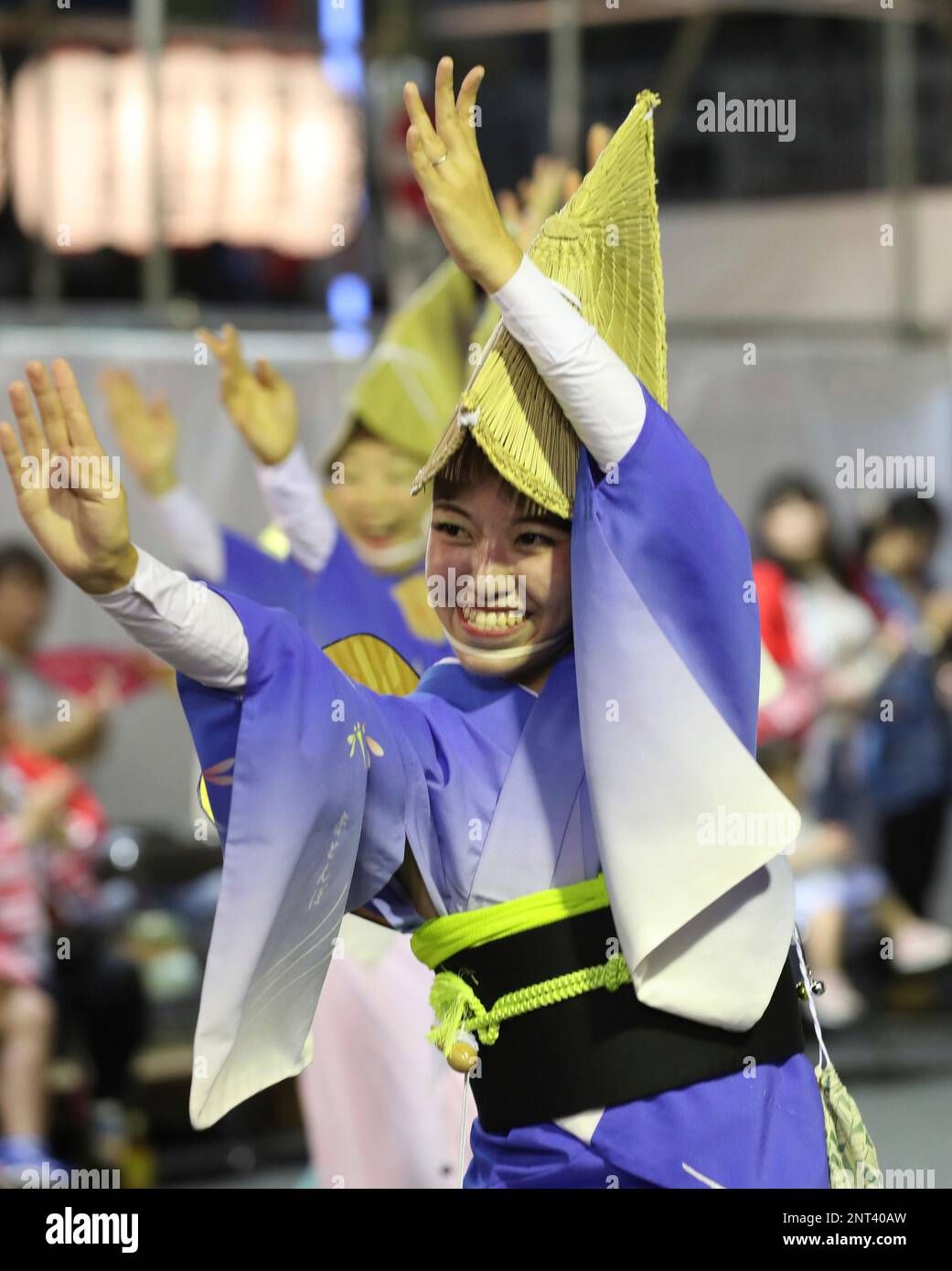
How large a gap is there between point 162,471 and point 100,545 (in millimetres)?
1887

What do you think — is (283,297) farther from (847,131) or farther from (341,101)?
(847,131)

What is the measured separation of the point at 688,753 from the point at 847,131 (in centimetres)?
477

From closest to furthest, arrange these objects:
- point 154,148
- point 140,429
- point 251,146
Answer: point 140,429
point 154,148
point 251,146

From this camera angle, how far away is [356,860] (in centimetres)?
241

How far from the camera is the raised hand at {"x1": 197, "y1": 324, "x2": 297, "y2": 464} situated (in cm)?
334

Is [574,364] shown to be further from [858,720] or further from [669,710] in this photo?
[858,720]

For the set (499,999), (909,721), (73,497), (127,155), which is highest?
(127,155)

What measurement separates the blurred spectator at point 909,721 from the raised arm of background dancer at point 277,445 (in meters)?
2.90

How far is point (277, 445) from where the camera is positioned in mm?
3570

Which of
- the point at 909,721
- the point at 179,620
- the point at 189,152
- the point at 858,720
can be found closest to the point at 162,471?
the point at 179,620

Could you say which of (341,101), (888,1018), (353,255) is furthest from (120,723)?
(888,1018)

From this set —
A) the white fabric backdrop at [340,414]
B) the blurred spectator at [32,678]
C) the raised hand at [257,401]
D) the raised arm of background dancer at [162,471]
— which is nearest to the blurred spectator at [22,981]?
the blurred spectator at [32,678]

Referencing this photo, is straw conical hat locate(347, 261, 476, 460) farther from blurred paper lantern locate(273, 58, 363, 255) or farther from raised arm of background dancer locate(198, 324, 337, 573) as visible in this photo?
blurred paper lantern locate(273, 58, 363, 255)

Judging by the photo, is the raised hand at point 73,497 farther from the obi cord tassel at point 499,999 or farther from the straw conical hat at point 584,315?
the obi cord tassel at point 499,999
